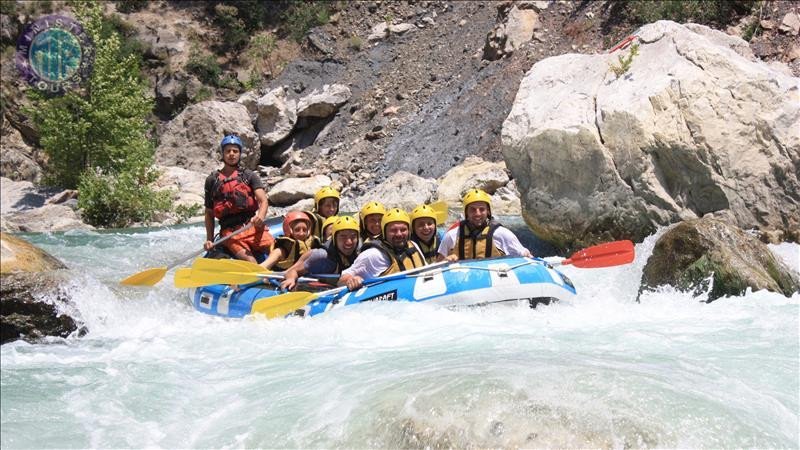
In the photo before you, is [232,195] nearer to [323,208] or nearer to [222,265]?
[222,265]

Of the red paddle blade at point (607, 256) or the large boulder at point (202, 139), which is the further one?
the large boulder at point (202, 139)

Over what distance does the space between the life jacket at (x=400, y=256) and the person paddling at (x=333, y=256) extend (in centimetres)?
25

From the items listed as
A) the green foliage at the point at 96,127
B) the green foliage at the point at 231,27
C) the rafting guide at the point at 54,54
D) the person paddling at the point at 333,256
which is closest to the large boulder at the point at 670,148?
the person paddling at the point at 333,256

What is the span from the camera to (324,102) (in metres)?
22.0

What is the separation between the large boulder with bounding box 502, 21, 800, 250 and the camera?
25.7 feet

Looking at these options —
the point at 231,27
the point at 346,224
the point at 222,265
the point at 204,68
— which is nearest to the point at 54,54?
the point at 204,68

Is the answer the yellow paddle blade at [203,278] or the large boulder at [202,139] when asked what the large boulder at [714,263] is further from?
the large boulder at [202,139]

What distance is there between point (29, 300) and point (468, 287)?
9.76 ft

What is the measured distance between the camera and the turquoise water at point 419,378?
10.2 feet

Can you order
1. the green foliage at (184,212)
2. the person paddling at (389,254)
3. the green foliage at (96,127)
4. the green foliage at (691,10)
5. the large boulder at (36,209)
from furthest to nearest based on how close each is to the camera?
1. the green foliage at (691,10)
2. the green foliage at (96,127)
3. the green foliage at (184,212)
4. the large boulder at (36,209)
5. the person paddling at (389,254)

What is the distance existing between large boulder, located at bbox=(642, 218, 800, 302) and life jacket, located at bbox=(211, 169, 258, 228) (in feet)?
11.9

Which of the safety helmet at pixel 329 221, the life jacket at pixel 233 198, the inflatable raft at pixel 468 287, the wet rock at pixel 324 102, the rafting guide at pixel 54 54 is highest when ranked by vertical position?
the rafting guide at pixel 54 54

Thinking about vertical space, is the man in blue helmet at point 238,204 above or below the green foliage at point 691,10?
below

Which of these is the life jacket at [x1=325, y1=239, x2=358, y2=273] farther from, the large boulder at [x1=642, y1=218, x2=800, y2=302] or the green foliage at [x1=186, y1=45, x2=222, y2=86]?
the green foliage at [x1=186, y1=45, x2=222, y2=86]
